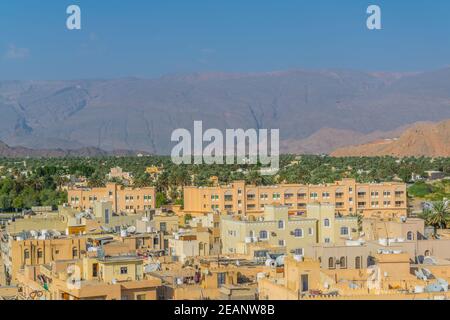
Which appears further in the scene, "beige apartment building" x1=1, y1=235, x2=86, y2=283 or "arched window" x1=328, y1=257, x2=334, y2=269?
"beige apartment building" x1=1, y1=235, x2=86, y2=283

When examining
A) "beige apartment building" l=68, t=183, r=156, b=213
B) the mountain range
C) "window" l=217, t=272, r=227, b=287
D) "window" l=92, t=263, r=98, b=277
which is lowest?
"window" l=217, t=272, r=227, b=287

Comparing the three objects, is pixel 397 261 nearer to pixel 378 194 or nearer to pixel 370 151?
pixel 378 194

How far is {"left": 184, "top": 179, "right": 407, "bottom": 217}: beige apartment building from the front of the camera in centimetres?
5744

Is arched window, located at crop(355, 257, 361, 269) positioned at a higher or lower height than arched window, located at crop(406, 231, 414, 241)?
lower

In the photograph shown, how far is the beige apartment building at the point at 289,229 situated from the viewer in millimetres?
32625

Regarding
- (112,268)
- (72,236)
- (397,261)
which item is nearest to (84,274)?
(112,268)

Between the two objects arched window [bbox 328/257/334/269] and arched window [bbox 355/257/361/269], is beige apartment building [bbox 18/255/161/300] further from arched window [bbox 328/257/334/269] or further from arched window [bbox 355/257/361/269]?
arched window [bbox 355/257/361/269]

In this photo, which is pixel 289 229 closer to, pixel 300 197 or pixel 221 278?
pixel 221 278

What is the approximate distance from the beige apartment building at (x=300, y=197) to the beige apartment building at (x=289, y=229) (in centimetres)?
2312

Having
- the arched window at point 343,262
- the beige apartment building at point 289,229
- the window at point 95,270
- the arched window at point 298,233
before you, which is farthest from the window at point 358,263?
the arched window at point 298,233

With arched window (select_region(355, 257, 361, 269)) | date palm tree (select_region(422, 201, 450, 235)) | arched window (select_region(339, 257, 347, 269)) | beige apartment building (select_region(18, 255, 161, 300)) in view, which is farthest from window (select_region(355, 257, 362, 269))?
date palm tree (select_region(422, 201, 450, 235))

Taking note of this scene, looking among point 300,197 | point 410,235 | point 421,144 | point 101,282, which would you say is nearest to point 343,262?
point 410,235

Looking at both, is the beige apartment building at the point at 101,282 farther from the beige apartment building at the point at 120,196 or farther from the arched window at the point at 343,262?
the beige apartment building at the point at 120,196

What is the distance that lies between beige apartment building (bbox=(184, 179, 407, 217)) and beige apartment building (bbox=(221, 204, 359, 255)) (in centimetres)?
2312
